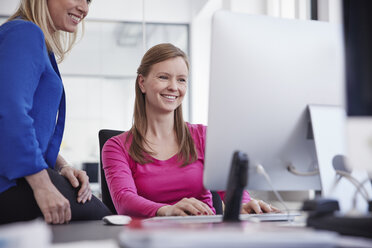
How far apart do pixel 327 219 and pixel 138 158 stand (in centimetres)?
96

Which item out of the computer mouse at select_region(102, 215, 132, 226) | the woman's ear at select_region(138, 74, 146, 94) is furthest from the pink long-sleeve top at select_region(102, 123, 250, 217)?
the computer mouse at select_region(102, 215, 132, 226)

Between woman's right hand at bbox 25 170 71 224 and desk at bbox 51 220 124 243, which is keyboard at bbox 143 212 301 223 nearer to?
desk at bbox 51 220 124 243

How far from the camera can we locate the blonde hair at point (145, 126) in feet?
5.39

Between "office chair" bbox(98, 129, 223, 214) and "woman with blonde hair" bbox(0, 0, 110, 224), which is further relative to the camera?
"office chair" bbox(98, 129, 223, 214)

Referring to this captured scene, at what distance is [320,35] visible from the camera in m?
0.95

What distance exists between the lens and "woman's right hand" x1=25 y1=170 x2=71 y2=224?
3.75ft

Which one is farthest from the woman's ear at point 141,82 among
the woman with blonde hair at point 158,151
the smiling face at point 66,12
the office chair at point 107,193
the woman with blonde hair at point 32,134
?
the woman with blonde hair at point 32,134

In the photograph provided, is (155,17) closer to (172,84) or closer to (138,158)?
(172,84)

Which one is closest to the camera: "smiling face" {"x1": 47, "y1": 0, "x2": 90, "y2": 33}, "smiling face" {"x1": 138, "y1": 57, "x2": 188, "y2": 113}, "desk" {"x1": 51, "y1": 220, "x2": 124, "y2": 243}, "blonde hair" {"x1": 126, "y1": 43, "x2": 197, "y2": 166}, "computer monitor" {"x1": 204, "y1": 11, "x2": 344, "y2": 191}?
"desk" {"x1": 51, "y1": 220, "x2": 124, "y2": 243}

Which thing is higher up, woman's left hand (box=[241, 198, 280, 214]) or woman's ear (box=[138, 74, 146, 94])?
woman's ear (box=[138, 74, 146, 94])

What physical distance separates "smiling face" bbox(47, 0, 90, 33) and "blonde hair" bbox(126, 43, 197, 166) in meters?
0.36

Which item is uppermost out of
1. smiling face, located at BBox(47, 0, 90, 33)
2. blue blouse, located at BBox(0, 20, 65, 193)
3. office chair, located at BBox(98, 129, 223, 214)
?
smiling face, located at BBox(47, 0, 90, 33)

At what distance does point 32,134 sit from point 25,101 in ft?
0.33

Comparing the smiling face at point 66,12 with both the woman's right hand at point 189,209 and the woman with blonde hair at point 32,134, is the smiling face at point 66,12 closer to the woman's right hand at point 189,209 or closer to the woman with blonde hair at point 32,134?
the woman with blonde hair at point 32,134
